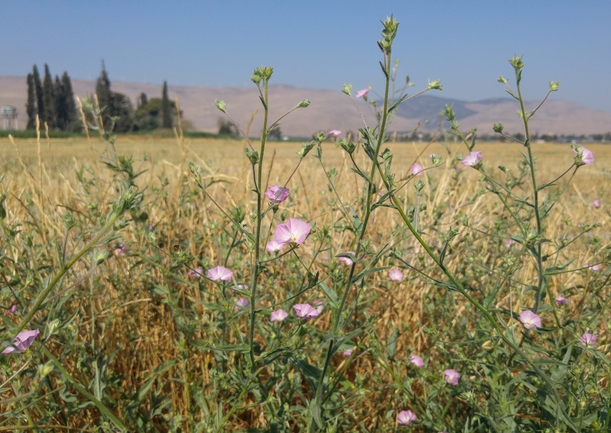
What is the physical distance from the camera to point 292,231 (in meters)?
1.33

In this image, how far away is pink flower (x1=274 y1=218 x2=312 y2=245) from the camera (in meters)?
1.28

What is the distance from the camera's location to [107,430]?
1192mm

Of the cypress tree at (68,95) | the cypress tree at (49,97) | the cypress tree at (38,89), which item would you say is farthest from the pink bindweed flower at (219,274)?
the cypress tree at (68,95)

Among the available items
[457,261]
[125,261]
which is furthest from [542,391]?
[125,261]

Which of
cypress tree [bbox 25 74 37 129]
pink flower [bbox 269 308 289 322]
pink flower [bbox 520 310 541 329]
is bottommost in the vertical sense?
pink flower [bbox 269 308 289 322]

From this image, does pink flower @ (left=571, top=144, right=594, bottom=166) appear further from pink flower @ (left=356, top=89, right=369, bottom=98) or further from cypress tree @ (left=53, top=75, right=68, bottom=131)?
cypress tree @ (left=53, top=75, right=68, bottom=131)

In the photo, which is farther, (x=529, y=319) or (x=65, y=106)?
(x=65, y=106)

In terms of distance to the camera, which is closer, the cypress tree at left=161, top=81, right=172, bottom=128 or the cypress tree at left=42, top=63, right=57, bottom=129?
the cypress tree at left=42, top=63, right=57, bottom=129

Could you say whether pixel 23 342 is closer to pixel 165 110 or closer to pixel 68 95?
pixel 165 110

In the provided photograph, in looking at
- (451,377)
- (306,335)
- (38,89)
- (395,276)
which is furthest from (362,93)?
(38,89)

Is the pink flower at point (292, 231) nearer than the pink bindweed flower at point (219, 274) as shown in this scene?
Yes

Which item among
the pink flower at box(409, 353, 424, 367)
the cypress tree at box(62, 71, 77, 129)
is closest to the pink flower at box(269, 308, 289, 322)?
the pink flower at box(409, 353, 424, 367)

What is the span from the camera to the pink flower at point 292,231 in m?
1.28

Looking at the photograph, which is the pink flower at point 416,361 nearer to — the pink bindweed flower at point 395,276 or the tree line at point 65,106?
the pink bindweed flower at point 395,276
